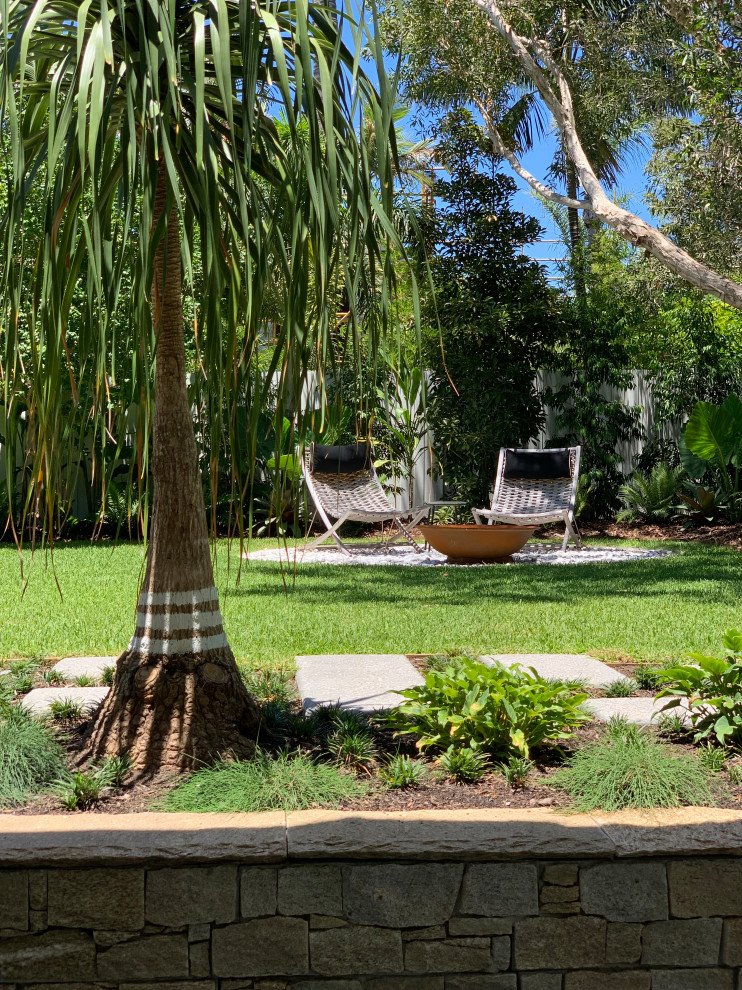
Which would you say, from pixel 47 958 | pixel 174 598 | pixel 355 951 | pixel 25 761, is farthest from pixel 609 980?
pixel 25 761

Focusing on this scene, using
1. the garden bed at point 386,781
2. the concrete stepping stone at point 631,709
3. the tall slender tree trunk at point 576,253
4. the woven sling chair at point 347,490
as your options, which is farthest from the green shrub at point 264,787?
the tall slender tree trunk at point 576,253

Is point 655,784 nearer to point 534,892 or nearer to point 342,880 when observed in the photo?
point 534,892

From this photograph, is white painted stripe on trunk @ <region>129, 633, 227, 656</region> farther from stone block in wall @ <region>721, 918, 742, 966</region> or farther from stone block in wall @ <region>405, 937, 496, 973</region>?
stone block in wall @ <region>721, 918, 742, 966</region>

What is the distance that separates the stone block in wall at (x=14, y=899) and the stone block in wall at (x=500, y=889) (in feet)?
2.91

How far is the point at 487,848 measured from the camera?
2.03 meters

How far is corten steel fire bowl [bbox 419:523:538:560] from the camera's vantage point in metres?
8.21

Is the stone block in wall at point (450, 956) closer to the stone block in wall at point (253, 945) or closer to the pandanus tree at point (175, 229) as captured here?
the stone block in wall at point (253, 945)

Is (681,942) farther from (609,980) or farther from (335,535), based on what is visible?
(335,535)

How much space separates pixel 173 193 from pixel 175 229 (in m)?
0.59

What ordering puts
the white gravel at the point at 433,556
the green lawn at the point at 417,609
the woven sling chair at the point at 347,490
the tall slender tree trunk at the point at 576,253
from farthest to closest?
the tall slender tree trunk at the point at 576,253 < the woven sling chair at the point at 347,490 < the white gravel at the point at 433,556 < the green lawn at the point at 417,609

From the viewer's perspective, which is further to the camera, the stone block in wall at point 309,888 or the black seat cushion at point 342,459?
the black seat cushion at point 342,459

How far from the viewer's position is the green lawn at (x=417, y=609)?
452 cm

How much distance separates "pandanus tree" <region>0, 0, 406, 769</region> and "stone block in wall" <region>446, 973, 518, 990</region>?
0.83 m

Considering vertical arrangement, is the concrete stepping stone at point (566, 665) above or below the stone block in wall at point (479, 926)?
above
